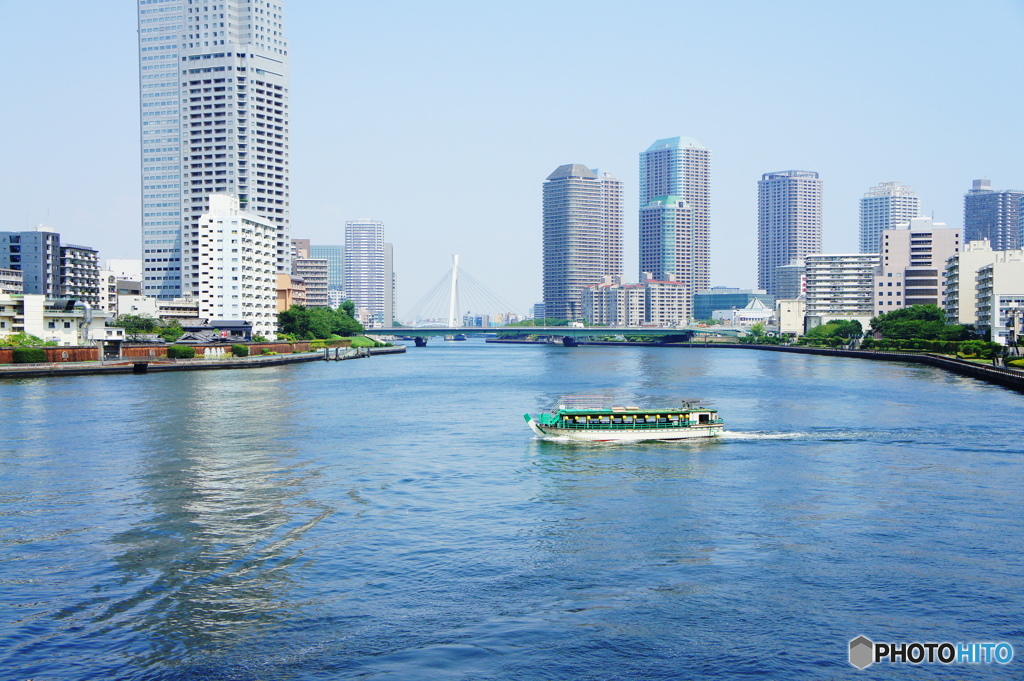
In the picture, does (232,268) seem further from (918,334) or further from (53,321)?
(918,334)

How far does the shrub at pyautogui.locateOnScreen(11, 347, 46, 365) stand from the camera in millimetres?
86081

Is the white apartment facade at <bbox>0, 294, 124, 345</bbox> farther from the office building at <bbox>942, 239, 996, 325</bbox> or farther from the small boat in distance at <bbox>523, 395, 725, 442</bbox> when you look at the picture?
the office building at <bbox>942, 239, 996, 325</bbox>

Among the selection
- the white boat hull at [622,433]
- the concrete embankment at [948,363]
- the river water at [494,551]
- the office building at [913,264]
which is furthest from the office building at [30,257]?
the office building at [913,264]

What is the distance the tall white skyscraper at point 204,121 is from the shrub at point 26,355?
283 ft

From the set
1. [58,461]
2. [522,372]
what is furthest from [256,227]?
[58,461]

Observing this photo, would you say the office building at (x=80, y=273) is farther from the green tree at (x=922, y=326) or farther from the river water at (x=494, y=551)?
the green tree at (x=922, y=326)

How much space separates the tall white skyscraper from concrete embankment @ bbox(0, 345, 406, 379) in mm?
69420

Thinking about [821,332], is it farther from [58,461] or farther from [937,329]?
[58,461]

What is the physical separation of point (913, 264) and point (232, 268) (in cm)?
14608

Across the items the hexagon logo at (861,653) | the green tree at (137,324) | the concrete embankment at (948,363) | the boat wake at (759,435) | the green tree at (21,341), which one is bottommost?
the hexagon logo at (861,653)

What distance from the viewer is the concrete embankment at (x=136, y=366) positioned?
8462 centimetres

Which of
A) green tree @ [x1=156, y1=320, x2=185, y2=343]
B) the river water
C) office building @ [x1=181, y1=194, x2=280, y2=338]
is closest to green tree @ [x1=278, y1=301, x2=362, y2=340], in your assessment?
office building @ [x1=181, y1=194, x2=280, y2=338]

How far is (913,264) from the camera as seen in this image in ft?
634

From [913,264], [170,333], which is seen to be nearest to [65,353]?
[170,333]
